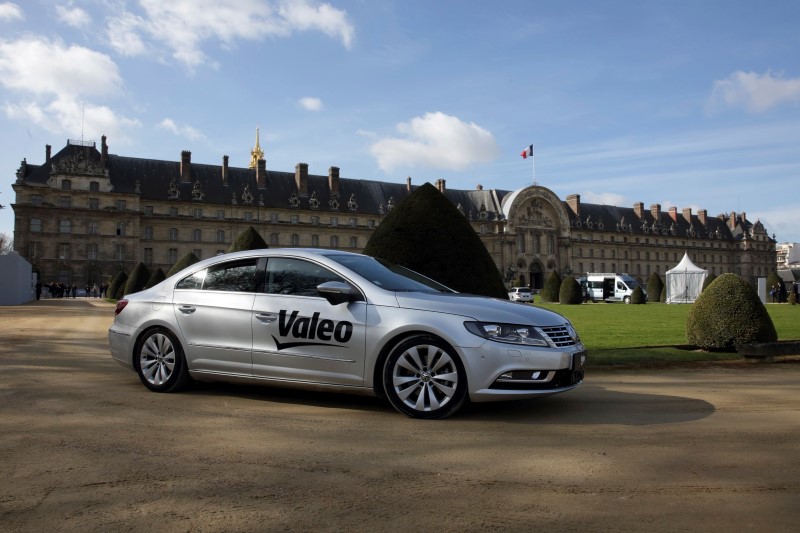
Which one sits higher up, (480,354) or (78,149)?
(78,149)

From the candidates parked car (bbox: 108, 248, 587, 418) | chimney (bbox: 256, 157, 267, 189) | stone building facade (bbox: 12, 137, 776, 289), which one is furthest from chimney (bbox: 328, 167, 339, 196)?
parked car (bbox: 108, 248, 587, 418)

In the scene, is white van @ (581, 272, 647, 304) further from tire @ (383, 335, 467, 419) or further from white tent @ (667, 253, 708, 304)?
tire @ (383, 335, 467, 419)

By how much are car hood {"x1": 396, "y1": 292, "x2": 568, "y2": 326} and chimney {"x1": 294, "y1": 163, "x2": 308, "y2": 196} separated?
75.5 m

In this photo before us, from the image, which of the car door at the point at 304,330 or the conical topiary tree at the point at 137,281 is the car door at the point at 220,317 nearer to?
the car door at the point at 304,330

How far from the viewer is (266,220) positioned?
75.9 metres

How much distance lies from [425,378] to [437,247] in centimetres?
530

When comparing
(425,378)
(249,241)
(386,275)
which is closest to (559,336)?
(425,378)

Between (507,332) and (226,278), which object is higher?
(226,278)

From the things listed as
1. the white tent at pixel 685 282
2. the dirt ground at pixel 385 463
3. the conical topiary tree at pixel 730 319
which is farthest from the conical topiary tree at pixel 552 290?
the dirt ground at pixel 385 463

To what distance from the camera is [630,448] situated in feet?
14.3

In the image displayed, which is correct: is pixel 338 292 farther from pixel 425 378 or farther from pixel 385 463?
pixel 385 463

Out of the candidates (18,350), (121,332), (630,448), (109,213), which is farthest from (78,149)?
(630,448)

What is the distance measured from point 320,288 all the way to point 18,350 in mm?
7242

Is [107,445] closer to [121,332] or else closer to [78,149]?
[121,332]
